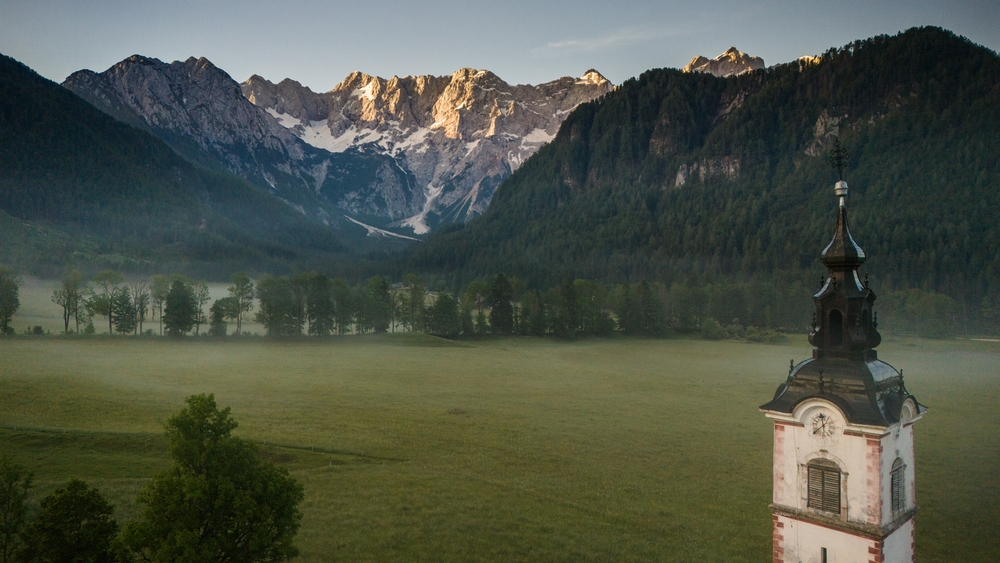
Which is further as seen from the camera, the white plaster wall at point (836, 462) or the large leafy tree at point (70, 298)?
the large leafy tree at point (70, 298)

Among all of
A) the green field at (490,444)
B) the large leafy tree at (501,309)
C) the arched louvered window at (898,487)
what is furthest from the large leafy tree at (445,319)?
the arched louvered window at (898,487)

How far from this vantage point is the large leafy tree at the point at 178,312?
109 m

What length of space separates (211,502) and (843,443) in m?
23.9

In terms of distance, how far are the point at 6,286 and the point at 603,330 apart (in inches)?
4434

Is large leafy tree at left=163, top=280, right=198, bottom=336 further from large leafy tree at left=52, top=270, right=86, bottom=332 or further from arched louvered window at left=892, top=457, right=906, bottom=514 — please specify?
arched louvered window at left=892, top=457, right=906, bottom=514

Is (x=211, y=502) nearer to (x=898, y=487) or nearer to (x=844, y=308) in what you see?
(x=844, y=308)

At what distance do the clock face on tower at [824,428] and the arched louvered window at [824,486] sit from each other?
82 cm

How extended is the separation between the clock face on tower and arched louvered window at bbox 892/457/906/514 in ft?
8.58

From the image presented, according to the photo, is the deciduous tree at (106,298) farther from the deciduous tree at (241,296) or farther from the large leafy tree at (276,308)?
the large leafy tree at (276,308)

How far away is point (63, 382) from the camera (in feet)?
211

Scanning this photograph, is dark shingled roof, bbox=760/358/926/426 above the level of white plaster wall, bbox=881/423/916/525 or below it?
above

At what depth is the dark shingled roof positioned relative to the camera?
2145 centimetres

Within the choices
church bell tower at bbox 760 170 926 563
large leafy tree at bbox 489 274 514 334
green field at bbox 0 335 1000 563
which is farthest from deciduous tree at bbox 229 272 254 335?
church bell tower at bbox 760 170 926 563

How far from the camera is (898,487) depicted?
22.3 metres
